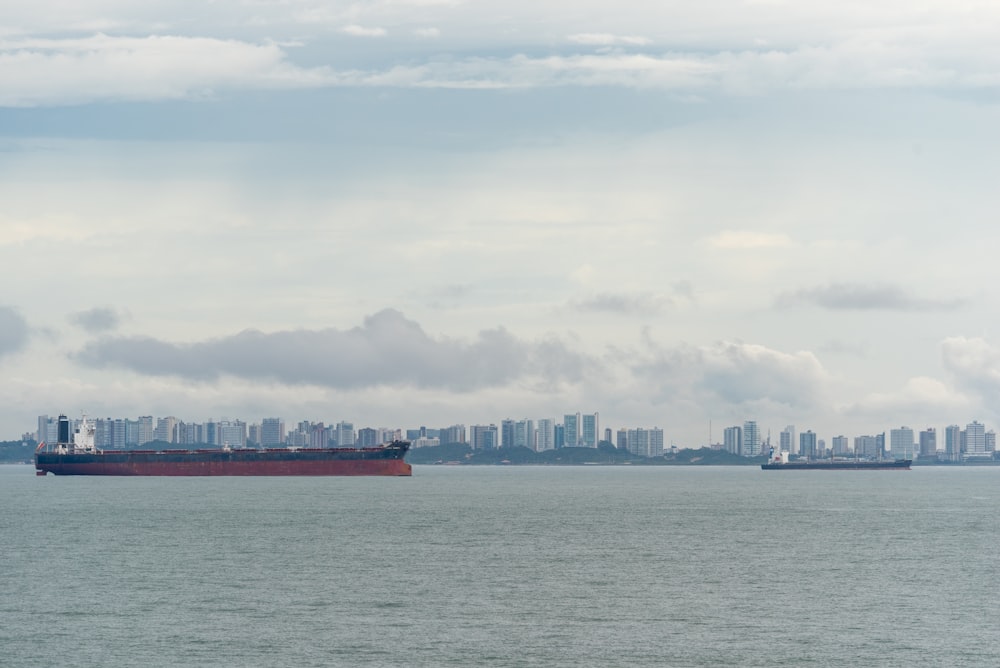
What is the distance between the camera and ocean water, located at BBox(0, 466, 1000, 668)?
46.2m

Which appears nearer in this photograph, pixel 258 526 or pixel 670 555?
pixel 670 555

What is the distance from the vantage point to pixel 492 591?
60688 mm

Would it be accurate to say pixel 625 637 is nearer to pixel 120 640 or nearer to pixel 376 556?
pixel 120 640

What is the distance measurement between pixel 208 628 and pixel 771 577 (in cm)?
3050

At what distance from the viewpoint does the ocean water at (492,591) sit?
46.2 meters

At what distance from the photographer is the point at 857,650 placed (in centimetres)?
4625

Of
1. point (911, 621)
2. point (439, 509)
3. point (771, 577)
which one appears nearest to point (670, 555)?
point (771, 577)

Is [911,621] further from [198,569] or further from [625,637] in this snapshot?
[198,569]

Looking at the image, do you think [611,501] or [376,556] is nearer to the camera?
[376,556]

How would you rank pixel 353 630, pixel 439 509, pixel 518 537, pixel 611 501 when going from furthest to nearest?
pixel 611 501, pixel 439 509, pixel 518 537, pixel 353 630

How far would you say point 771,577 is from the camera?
66.2m

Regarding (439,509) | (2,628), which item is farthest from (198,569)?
(439,509)

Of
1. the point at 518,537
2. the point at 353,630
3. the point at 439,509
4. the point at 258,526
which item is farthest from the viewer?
the point at 439,509

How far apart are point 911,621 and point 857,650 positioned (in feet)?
24.0
